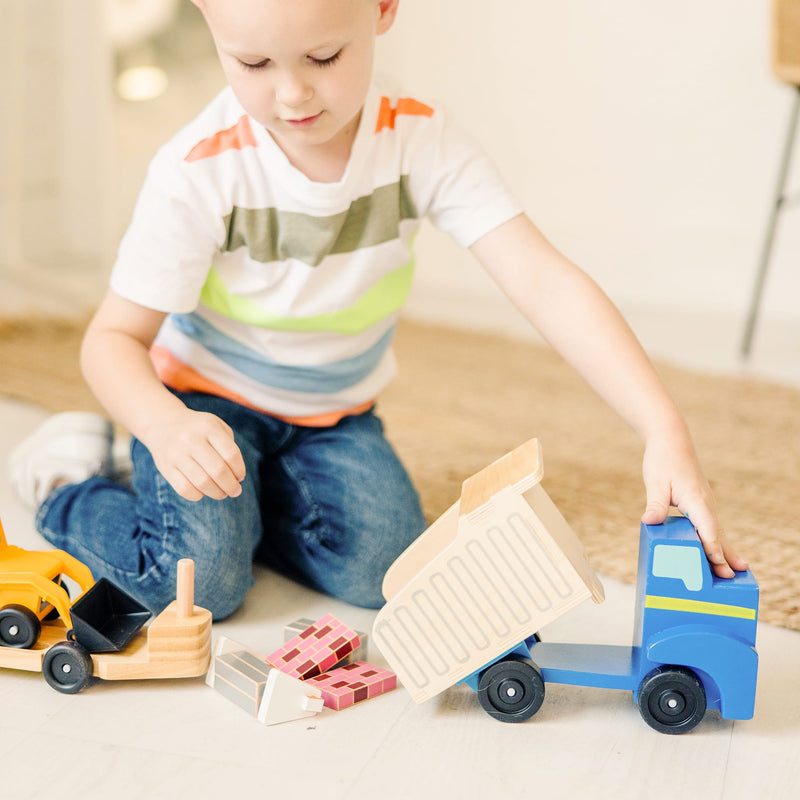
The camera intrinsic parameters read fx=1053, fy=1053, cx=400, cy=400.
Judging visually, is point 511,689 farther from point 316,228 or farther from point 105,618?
point 316,228

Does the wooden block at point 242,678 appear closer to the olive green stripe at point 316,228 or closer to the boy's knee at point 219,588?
the boy's knee at point 219,588

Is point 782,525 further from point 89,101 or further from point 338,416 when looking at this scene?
point 89,101

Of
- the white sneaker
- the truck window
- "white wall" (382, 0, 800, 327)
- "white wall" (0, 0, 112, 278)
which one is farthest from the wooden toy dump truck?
"white wall" (0, 0, 112, 278)

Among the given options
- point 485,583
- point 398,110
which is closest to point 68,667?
point 485,583

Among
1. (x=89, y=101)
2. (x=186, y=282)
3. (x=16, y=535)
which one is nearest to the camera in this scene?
(x=186, y=282)

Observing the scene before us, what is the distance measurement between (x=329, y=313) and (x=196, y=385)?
0.50 ft

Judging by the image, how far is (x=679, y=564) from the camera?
2.28 feet

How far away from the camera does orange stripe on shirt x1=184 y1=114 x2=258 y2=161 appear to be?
867 mm

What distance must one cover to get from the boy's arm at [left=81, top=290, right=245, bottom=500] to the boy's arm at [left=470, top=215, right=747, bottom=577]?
11.1 inches

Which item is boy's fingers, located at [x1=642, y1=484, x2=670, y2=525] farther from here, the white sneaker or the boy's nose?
the white sneaker

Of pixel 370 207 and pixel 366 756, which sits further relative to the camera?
pixel 370 207

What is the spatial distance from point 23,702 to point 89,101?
1.62m

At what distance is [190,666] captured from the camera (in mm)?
760

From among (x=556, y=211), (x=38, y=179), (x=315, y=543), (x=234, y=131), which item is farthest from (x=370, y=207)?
(x=38, y=179)
